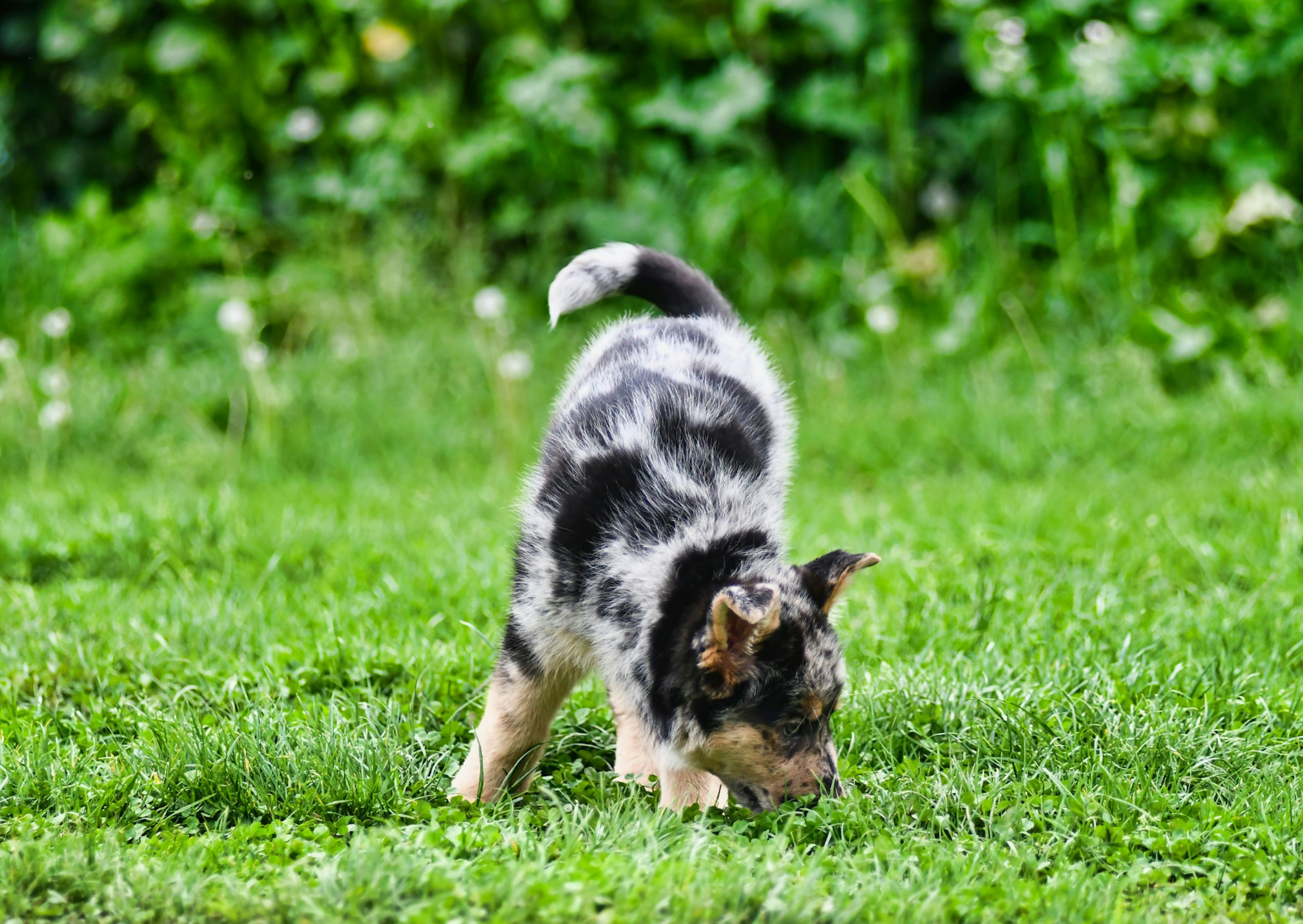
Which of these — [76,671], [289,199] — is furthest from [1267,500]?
[289,199]

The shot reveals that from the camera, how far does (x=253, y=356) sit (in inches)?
259

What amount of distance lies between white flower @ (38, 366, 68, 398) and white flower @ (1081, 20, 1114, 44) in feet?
20.7

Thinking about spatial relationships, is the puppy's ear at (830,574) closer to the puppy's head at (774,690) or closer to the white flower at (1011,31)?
the puppy's head at (774,690)

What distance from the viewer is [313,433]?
23.7ft

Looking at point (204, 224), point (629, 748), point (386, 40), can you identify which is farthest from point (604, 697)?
point (386, 40)

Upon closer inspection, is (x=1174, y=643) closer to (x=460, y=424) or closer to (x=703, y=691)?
(x=703, y=691)

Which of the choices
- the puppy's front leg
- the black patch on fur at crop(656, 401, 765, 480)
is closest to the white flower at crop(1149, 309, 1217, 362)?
the black patch on fur at crop(656, 401, 765, 480)

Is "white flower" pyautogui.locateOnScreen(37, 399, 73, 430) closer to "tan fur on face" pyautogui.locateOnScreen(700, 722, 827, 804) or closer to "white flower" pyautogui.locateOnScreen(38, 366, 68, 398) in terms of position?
"white flower" pyautogui.locateOnScreen(38, 366, 68, 398)

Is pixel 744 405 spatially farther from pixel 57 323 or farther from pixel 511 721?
pixel 57 323

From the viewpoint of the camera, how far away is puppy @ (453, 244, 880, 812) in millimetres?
2920

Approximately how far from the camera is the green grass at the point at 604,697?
2678 mm

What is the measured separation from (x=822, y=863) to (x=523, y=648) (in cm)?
91

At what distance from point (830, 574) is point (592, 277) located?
4.37ft

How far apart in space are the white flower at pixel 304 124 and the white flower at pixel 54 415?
2523 millimetres
